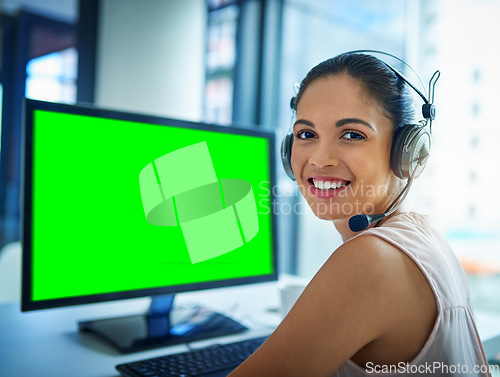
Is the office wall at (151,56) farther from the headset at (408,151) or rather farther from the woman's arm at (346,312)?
the woman's arm at (346,312)

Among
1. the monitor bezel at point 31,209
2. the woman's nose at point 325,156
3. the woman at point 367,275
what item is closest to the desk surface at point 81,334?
the monitor bezel at point 31,209

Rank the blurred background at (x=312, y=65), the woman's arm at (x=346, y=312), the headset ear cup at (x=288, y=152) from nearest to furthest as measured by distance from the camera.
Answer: the woman's arm at (x=346, y=312) < the headset ear cup at (x=288, y=152) < the blurred background at (x=312, y=65)

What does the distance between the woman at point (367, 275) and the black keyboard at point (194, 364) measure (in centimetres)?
18

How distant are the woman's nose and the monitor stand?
1.65 feet

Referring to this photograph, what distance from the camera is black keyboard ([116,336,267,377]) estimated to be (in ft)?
2.66

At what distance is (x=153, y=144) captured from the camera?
1.04 m

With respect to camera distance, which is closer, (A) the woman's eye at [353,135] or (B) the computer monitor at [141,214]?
(A) the woman's eye at [353,135]

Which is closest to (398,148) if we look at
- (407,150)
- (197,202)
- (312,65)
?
(407,150)

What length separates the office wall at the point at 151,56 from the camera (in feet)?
8.17

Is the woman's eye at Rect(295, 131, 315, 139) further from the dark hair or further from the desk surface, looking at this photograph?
the desk surface

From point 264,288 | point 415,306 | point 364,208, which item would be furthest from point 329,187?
point 264,288

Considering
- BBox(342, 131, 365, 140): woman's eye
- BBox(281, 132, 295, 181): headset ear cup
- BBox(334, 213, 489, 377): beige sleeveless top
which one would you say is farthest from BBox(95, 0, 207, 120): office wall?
BBox(334, 213, 489, 377): beige sleeveless top

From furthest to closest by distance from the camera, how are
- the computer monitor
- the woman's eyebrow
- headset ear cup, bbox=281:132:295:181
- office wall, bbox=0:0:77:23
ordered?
office wall, bbox=0:0:77:23, headset ear cup, bbox=281:132:295:181, the computer monitor, the woman's eyebrow

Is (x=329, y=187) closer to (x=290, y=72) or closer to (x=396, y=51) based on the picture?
(x=396, y=51)
